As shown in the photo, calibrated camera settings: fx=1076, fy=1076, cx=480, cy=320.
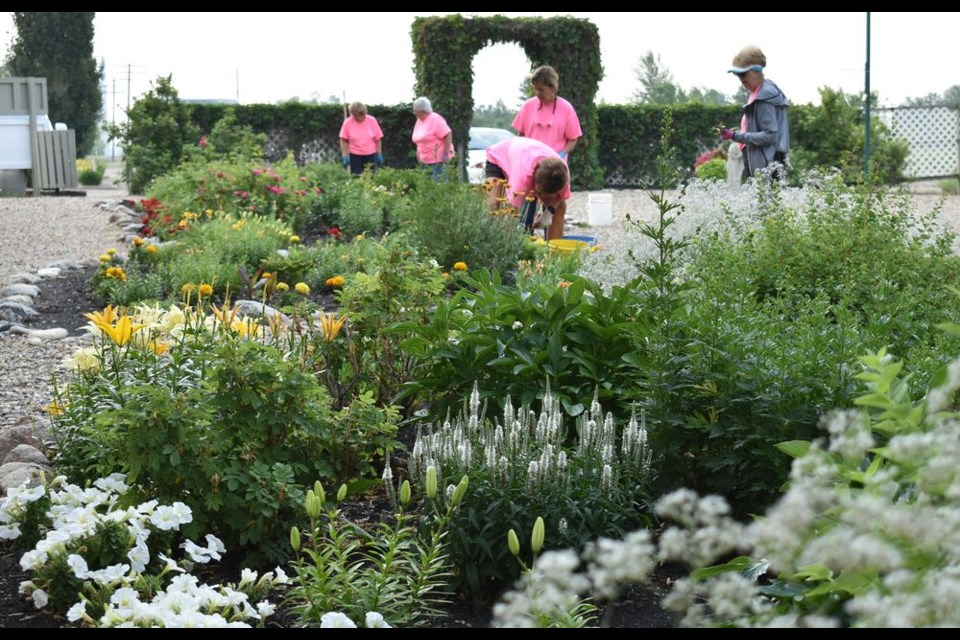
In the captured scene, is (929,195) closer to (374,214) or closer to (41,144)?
(374,214)

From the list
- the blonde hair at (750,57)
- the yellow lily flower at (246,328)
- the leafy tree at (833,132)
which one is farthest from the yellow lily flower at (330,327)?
the leafy tree at (833,132)

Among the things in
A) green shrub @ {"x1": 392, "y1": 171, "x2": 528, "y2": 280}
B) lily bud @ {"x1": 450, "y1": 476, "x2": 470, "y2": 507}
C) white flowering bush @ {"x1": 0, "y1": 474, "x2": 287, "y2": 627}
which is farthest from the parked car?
lily bud @ {"x1": 450, "y1": 476, "x2": 470, "y2": 507}

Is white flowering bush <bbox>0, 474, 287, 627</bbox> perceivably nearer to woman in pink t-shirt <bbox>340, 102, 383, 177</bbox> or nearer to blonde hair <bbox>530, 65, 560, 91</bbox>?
blonde hair <bbox>530, 65, 560, 91</bbox>

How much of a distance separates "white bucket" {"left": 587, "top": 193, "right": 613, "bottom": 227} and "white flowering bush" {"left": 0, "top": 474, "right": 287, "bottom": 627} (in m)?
10.6

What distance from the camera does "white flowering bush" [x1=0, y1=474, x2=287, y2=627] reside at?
241 cm

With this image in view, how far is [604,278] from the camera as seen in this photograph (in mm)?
5875

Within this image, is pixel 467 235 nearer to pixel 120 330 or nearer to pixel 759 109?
pixel 759 109

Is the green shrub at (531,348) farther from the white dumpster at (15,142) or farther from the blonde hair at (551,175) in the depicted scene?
the white dumpster at (15,142)

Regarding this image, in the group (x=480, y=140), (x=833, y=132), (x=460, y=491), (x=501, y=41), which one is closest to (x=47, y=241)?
(x=460, y=491)

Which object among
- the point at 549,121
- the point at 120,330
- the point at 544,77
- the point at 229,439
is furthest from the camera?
the point at 549,121

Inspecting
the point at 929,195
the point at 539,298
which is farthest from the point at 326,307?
the point at 929,195

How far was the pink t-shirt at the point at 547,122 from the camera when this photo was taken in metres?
9.15

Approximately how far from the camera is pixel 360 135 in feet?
48.1

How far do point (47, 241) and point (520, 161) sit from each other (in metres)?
5.30
